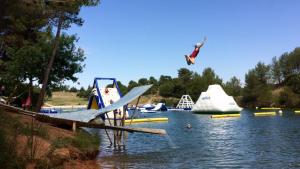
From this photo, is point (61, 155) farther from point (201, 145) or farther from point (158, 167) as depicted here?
point (201, 145)

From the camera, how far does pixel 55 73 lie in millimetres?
38156

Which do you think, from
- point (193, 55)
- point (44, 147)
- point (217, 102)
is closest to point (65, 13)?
point (193, 55)

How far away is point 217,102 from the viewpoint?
263 ft

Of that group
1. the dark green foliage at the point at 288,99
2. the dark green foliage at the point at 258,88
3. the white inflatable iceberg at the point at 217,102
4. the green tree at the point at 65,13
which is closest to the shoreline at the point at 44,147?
the green tree at the point at 65,13

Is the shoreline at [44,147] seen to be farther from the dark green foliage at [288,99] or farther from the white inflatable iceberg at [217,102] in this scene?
the dark green foliage at [288,99]

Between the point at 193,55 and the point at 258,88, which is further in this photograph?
the point at 258,88

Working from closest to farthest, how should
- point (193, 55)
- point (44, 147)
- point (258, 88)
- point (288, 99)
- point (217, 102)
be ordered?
point (44, 147)
point (193, 55)
point (217, 102)
point (288, 99)
point (258, 88)

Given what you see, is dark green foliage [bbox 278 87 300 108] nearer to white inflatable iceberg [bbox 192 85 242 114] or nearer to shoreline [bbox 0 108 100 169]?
white inflatable iceberg [bbox 192 85 242 114]

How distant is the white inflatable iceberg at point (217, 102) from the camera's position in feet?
261

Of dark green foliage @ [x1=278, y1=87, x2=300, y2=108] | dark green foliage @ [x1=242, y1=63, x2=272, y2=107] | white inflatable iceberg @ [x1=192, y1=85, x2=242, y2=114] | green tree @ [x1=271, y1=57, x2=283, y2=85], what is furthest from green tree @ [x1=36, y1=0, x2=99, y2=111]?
green tree @ [x1=271, y1=57, x2=283, y2=85]

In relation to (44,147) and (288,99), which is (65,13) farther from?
(288,99)

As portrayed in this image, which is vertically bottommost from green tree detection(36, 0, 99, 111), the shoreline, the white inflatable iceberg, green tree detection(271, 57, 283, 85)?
the shoreline

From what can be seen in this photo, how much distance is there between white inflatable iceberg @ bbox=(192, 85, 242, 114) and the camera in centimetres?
7969

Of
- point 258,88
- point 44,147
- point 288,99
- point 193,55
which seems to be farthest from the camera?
point 258,88
